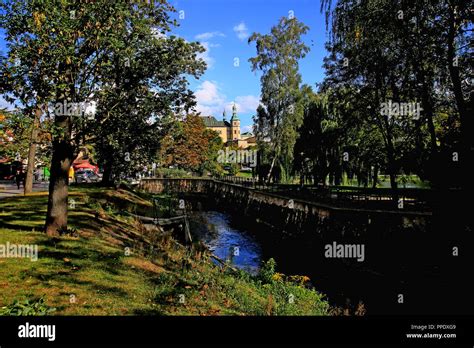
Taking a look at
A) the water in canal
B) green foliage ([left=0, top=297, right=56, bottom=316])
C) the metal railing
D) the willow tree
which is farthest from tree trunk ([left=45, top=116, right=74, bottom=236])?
the willow tree

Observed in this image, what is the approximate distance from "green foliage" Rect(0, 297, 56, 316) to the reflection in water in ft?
45.9

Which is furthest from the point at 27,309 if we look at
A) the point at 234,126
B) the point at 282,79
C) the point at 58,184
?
the point at 234,126

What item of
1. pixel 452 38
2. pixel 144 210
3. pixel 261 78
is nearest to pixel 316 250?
pixel 144 210

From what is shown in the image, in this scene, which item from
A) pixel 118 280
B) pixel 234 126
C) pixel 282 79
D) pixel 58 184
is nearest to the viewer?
pixel 118 280

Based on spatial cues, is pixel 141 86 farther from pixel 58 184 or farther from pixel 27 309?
pixel 27 309

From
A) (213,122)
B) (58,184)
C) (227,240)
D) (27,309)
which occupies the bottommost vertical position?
(227,240)

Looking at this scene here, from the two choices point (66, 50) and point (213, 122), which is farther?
point (213, 122)

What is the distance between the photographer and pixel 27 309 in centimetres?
648

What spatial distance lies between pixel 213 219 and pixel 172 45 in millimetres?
31639

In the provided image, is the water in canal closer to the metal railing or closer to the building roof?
the metal railing

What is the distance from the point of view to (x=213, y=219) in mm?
42469

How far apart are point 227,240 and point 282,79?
2190 cm

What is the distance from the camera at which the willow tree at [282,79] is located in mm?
41188

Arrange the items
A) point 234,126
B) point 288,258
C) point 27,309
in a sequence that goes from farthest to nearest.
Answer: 1. point 234,126
2. point 288,258
3. point 27,309
